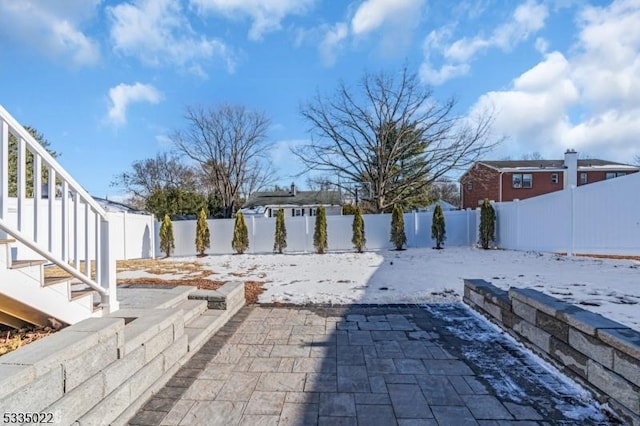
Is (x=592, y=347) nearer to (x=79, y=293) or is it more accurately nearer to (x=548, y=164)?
(x=79, y=293)

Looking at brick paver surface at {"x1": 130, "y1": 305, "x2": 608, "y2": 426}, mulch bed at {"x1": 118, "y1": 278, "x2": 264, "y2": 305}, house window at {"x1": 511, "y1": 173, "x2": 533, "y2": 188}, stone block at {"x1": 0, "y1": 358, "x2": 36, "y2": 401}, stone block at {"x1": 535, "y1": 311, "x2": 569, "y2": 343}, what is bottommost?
mulch bed at {"x1": 118, "y1": 278, "x2": 264, "y2": 305}

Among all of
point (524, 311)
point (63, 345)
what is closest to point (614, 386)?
point (524, 311)

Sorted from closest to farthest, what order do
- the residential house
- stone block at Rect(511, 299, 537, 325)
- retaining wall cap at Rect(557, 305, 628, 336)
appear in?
retaining wall cap at Rect(557, 305, 628, 336), stone block at Rect(511, 299, 537, 325), the residential house

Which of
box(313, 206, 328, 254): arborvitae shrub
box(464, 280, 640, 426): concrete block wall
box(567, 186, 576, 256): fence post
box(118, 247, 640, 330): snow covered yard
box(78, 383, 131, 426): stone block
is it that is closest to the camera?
box(78, 383, 131, 426): stone block

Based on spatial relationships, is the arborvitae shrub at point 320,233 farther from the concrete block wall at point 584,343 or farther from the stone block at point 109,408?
the stone block at point 109,408

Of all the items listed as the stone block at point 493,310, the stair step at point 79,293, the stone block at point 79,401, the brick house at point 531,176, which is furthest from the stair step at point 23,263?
the brick house at point 531,176

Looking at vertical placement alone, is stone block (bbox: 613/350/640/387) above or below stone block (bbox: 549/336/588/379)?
above

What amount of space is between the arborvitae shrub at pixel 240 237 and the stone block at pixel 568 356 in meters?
10.5

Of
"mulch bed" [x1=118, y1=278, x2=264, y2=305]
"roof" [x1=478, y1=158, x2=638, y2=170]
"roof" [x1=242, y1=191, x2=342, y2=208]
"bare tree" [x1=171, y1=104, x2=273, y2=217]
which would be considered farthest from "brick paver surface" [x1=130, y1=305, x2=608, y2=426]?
"roof" [x1=478, y1=158, x2=638, y2=170]

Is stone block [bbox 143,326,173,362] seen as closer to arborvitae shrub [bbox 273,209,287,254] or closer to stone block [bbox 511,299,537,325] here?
stone block [bbox 511,299,537,325]

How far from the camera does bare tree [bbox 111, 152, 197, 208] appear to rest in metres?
24.8

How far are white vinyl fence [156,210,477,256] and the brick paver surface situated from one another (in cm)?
865

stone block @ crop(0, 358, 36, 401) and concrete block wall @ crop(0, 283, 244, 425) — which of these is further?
concrete block wall @ crop(0, 283, 244, 425)

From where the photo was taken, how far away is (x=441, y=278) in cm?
616
